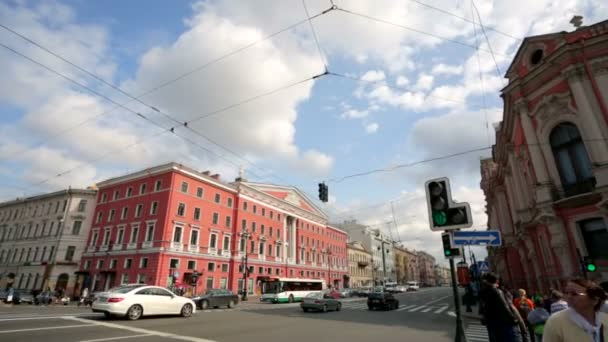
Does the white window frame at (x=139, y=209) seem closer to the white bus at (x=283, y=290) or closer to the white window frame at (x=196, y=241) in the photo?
the white window frame at (x=196, y=241)

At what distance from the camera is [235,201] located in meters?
48.4

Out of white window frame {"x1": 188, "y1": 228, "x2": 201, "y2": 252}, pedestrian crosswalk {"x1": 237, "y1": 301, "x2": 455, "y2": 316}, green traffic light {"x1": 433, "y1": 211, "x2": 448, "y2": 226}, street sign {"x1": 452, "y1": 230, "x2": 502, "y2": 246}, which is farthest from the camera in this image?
white window frame {"x1": 188, "y1": 228, "x2": 201, "y2": 252}

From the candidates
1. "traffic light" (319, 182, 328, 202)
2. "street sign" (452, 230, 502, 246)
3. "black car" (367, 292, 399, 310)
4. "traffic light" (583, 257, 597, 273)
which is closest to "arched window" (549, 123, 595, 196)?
"traffic light" (583, 257, 597, 273)

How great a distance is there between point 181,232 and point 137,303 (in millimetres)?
27691

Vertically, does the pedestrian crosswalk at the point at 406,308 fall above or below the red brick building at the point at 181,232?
below

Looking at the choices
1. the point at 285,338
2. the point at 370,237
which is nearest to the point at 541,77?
the point at 285,338

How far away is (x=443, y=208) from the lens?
598 centimetres

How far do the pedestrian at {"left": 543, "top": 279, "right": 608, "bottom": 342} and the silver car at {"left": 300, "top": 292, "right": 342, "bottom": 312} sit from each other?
18.9 metres

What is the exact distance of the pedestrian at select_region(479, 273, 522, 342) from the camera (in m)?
5.79

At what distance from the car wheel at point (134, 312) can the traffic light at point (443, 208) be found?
12052 millimetres

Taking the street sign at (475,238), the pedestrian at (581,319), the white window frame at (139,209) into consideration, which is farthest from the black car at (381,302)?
the white window frame at (139,209)

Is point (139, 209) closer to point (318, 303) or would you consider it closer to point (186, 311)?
point (318, 303)

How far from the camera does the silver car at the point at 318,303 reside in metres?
20.2

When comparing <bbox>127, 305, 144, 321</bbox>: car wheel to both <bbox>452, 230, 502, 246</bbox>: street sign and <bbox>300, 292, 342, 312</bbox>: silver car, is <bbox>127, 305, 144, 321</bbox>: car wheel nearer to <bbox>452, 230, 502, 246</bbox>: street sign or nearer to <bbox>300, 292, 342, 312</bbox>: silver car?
<bbox>300, 292, 342, 312</bbox>: silver car
